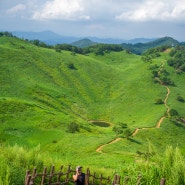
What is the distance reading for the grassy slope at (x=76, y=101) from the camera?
57.9 meters

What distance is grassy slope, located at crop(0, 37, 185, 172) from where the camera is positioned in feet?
190

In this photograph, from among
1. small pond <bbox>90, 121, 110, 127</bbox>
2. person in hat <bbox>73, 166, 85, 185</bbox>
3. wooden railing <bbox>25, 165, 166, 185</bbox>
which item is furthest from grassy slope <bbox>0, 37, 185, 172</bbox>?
person in hat <bbox>73, 166, 85, 185</bbox>

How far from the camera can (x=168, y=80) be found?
126 metres

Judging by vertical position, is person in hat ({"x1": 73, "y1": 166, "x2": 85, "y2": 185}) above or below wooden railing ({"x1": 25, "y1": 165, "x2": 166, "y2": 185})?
above

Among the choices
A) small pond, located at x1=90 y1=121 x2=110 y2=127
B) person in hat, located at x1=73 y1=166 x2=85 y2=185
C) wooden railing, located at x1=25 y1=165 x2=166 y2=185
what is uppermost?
person in hat, located at x1=73 y1=166 x2=85 y2=185

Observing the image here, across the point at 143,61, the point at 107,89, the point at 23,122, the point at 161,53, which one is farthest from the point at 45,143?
the point at 161,53

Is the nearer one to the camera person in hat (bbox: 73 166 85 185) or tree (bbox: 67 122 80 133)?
person in hat (bbox: 73 166 85 185)

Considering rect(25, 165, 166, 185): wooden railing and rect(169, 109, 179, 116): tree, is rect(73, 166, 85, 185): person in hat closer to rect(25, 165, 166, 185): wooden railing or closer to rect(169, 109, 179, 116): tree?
rect(25, 165, 166, 185): wooden railing

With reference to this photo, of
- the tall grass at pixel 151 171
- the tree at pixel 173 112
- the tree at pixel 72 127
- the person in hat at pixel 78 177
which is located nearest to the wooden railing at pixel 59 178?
the tall grass at pixel 151 171

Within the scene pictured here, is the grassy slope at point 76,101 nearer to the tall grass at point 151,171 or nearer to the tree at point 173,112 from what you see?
the tree at point 173,112

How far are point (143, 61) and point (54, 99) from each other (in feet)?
221

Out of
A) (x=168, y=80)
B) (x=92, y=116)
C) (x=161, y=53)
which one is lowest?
(x=92, y=116)

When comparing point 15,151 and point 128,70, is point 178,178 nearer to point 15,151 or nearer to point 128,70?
point 15,151

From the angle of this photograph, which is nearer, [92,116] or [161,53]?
[92,116]
